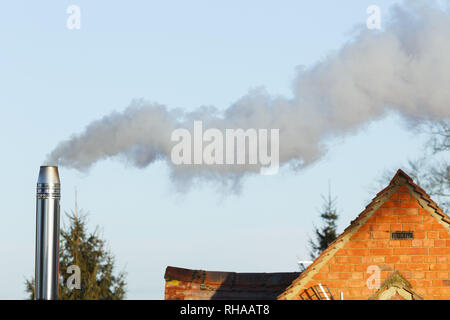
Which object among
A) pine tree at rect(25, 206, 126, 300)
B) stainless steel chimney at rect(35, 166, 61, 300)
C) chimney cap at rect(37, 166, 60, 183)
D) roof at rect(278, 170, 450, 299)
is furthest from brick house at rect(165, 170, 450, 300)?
pine tree at rect(25, 206, 126, 300)

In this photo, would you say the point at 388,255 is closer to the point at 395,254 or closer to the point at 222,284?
the point at 395,254

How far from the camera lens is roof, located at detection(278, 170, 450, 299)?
15180 millimetres

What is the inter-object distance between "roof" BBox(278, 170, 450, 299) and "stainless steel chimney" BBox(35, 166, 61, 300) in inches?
197

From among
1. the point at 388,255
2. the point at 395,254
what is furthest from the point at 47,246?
the point at 395,254

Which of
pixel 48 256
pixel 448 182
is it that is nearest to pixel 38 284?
pixel 48 256

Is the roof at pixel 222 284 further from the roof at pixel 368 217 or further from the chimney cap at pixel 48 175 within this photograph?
the roof at pixel 368 217

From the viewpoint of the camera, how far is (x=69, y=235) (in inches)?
1185

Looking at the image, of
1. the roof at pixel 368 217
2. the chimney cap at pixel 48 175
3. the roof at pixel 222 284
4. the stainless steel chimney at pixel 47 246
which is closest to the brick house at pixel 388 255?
the roof at pixel 368 217

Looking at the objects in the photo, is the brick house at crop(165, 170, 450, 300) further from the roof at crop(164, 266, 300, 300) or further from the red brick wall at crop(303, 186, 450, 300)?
the roof at crop(164, 266, 300, 300)

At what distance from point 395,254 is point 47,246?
23.8 feet

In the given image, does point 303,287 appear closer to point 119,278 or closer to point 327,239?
point 119,278
